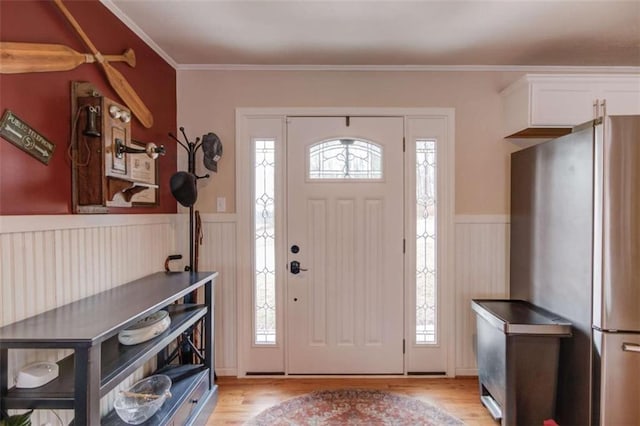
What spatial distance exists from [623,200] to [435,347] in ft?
5.36

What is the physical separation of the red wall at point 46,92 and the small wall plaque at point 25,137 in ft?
0.07

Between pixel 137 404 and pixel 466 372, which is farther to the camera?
pixel 466 372

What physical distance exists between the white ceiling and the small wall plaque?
93cm

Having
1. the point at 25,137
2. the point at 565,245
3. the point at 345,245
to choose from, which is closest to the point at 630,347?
the point at 565,245

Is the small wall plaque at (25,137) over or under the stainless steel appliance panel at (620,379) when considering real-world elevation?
over

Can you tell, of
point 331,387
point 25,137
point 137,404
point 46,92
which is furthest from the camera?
point 331,387

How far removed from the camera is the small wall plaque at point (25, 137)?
50.7 inches

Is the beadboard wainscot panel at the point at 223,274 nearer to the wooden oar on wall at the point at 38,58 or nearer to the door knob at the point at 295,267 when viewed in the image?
the door knob at the point at 295,267

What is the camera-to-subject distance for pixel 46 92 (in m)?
1.48

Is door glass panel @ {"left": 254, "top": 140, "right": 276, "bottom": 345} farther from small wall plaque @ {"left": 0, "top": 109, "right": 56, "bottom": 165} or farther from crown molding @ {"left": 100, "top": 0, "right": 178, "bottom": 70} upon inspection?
small wall plaque @ {"left": 0, "top": 109, "right": 56, "bottom": 165}

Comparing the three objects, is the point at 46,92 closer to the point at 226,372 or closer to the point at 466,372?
the point at 226,372

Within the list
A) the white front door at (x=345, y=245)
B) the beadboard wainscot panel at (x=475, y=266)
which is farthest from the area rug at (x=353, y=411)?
the beadboard wainscot panel at (x=475, y=266)

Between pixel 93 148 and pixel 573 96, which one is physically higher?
pixel 573 96

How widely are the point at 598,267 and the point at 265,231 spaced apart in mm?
2103
